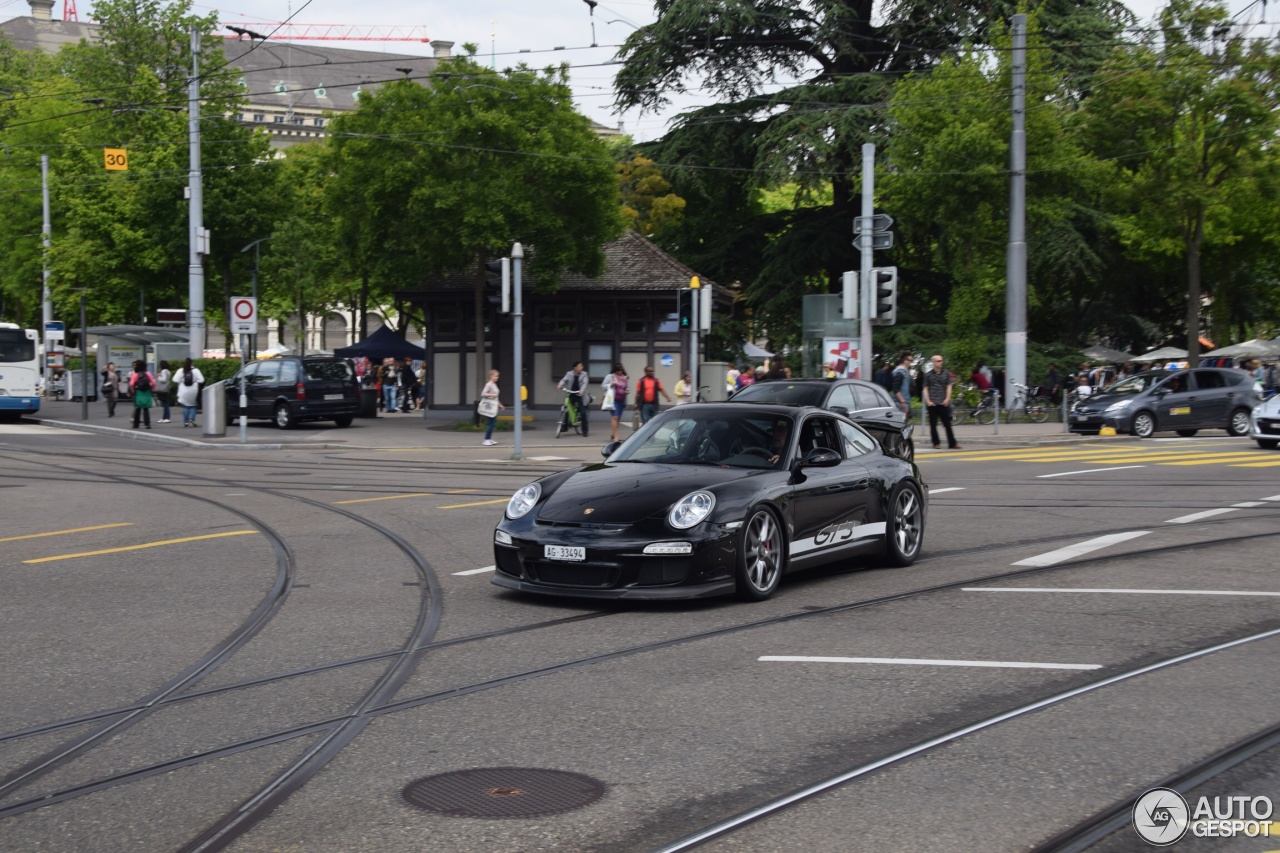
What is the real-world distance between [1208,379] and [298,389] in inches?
845

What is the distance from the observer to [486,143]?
34.2m

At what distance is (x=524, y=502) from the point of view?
9656 mm

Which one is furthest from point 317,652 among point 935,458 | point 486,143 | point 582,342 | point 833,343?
point 582,342

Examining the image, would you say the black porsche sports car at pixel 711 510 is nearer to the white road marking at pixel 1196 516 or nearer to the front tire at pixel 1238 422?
the white road marking at pixel 1196 516

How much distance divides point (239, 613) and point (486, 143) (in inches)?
1039

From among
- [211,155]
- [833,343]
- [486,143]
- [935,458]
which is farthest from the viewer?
[211,155]

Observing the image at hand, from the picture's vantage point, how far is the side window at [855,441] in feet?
36.1

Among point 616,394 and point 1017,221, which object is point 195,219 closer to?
point 616,394

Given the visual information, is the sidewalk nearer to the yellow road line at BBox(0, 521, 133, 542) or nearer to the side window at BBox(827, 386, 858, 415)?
the side window at BBox(827, 386, 858, 415)

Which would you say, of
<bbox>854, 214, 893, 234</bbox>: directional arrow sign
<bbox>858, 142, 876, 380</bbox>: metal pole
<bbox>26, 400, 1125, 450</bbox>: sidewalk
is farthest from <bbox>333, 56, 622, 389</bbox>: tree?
<bbox>858, 142, 876, 380</bbox>: metal pole

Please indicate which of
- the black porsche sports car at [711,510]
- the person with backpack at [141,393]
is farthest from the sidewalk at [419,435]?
the black porsche sports car at [711,510]

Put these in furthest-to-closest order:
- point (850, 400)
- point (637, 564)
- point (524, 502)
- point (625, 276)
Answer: point (625, 276)
point (850, 400)
point (524, 502)
point (637, 564)

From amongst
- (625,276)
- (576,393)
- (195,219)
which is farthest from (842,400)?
(195,219)

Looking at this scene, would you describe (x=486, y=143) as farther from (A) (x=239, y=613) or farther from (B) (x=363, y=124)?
(A) (x=239, y=613)
